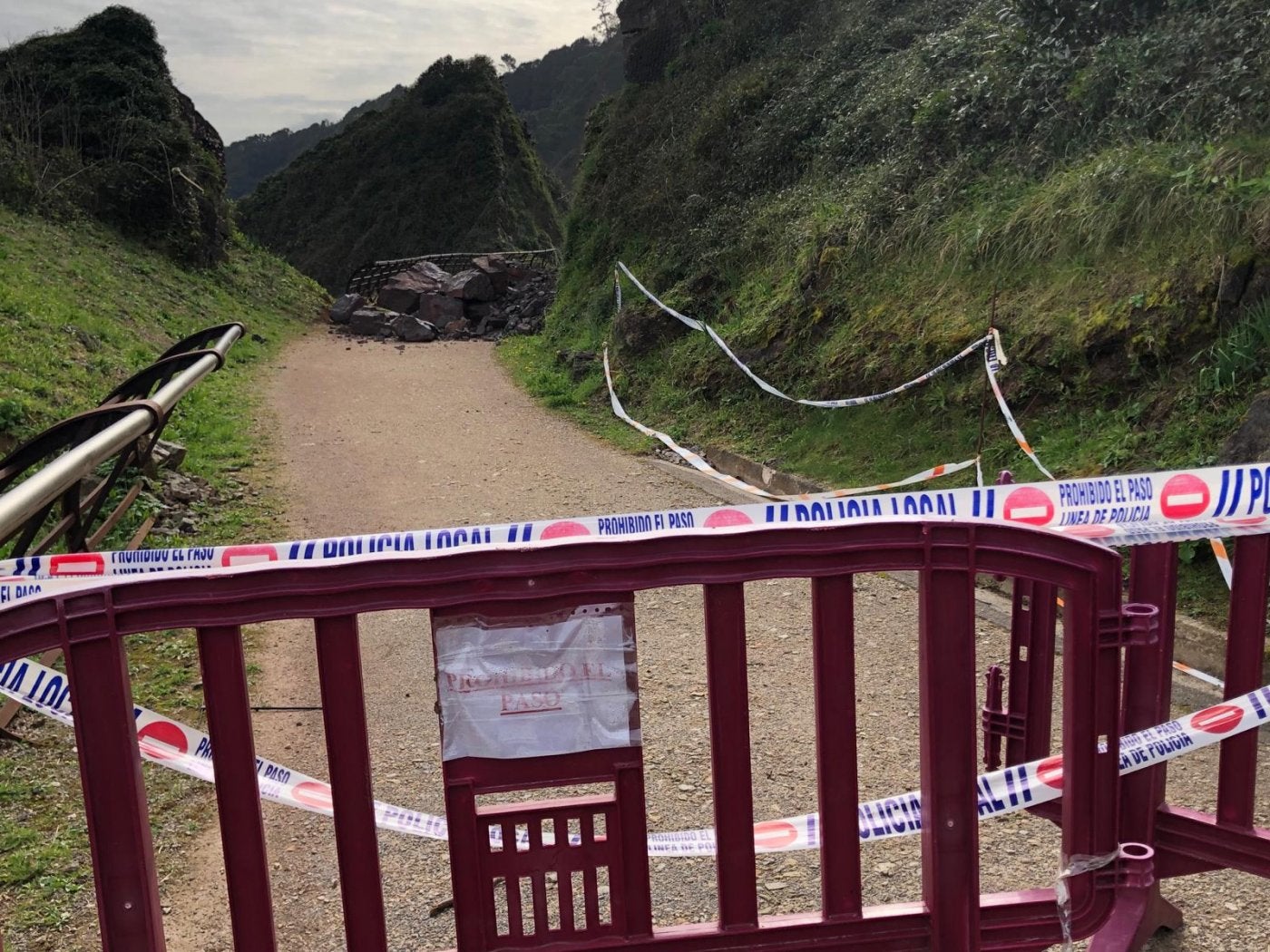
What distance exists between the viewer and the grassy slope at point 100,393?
3523 millimetres

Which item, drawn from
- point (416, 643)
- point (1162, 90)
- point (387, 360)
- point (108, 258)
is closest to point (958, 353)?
point (1162, 90)

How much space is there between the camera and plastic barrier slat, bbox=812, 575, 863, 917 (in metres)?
2.13

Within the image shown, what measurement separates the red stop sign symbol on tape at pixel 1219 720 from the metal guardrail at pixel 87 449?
355 cm

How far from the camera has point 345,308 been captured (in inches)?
1085

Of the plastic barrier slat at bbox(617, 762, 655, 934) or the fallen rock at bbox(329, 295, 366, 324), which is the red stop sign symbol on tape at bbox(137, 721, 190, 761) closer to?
the plastic barrier slat at bbox(617, 762, 655, 934)

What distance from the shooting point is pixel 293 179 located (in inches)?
2327

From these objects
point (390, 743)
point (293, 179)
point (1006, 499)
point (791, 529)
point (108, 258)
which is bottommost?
point (390, 743)

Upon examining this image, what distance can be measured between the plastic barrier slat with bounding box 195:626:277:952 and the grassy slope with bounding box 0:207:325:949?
4.92 ft

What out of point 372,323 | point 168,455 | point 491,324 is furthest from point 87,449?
point 491,324

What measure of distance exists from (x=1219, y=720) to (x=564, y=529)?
2.12m

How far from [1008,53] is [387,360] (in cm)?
1297

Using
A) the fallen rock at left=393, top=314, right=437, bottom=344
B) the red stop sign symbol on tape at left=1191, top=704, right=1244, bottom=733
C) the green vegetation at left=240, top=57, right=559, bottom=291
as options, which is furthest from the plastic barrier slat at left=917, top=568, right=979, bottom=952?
the green vegetation at left=240, top=57, right=559, bottom=291

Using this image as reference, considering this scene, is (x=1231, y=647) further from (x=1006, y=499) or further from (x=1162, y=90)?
(x=1162, y=90)

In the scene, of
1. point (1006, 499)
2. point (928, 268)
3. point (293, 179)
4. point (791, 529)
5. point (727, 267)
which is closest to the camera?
point (791, 529)
